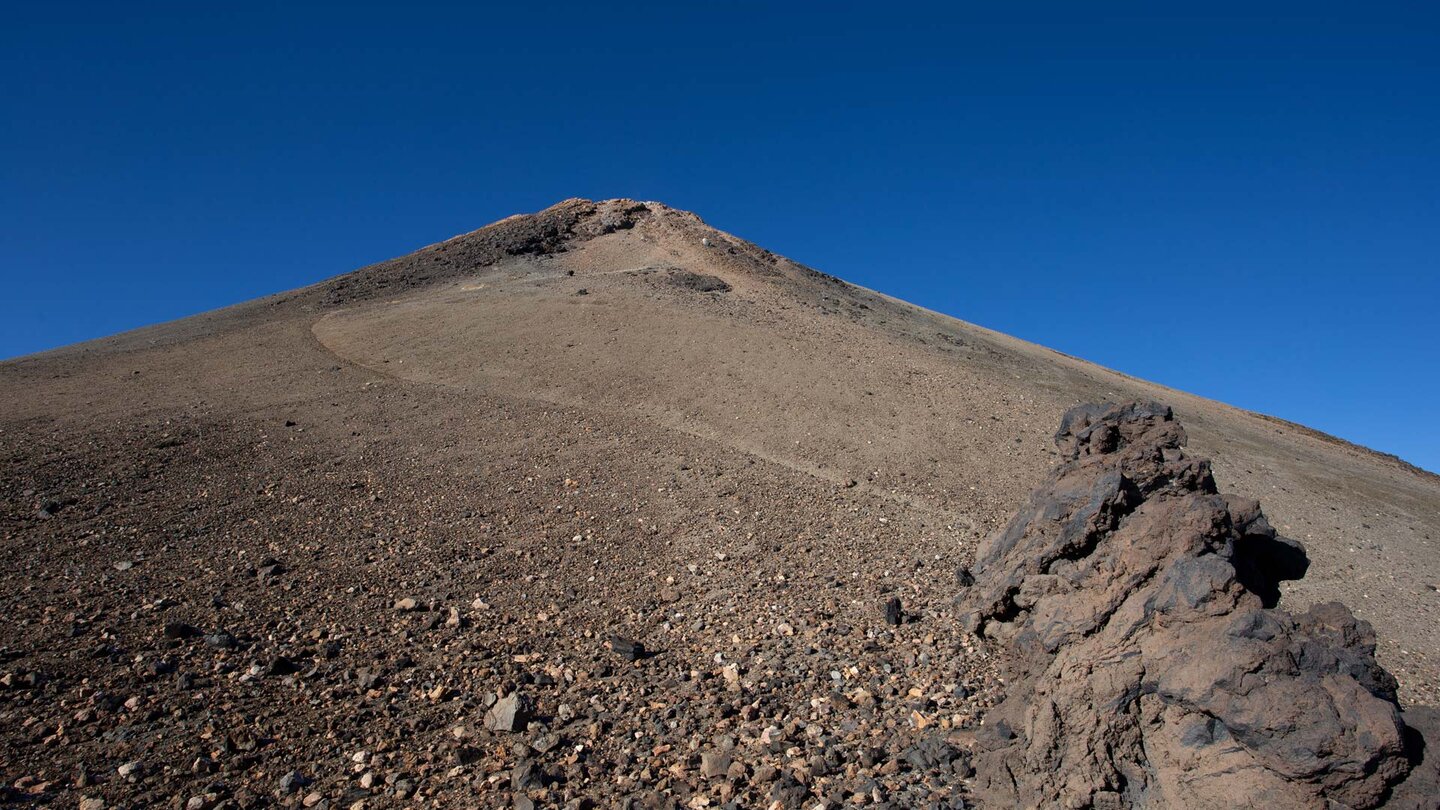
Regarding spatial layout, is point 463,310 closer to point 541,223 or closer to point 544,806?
point 541,223

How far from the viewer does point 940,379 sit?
17281mm

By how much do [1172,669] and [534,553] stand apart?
648 centimetres

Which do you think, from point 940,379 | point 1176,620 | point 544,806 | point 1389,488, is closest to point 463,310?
point 940,379

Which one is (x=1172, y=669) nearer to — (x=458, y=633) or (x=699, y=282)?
(x=458, y=633)

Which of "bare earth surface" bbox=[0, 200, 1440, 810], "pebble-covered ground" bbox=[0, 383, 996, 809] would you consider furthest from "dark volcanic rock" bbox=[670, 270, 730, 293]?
"pebble-covered ground" bbox=[0, 383, 996, 809]

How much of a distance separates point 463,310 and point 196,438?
912 centimetres

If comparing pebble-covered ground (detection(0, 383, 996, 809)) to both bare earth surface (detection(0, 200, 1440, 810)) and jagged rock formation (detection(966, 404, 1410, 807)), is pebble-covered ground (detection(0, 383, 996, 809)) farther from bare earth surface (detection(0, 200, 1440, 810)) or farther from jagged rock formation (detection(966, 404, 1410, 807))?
jagged rock formation (detection(966, 404, 1410, 807))

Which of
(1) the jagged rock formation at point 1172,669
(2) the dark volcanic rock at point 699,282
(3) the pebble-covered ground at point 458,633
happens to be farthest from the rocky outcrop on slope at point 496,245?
(1) the jagged rock formation at point 1172,669

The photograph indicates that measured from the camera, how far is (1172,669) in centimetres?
417

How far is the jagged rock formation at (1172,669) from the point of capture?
11.7ft

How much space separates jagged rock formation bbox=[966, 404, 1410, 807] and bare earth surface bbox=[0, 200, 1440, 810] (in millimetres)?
710

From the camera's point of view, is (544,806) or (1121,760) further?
(544,806)

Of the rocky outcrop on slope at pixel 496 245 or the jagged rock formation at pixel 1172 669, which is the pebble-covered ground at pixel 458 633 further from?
the rocky outcrop on slope at pixel 496 245

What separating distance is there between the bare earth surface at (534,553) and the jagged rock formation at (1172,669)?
0.71 metres
